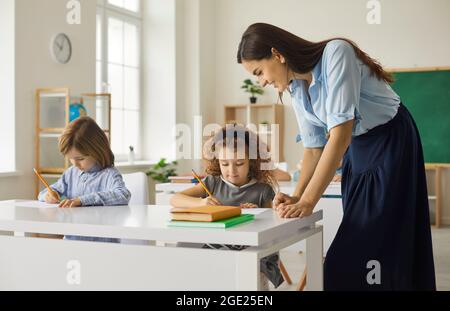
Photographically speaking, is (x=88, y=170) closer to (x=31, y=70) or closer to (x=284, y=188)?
(x=284, y=188)

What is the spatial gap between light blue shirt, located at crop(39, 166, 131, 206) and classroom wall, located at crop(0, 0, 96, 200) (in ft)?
7.90

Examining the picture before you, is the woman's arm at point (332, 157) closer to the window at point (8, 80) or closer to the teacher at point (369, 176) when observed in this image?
the teacher at point (369, 176)

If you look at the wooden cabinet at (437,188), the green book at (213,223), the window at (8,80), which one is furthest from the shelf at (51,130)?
the wooden cabinet at (437,188)

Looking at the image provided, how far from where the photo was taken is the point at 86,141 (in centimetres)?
249

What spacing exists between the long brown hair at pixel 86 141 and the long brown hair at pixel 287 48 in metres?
0.97

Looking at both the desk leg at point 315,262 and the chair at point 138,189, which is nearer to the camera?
the desk leg at point 315,262

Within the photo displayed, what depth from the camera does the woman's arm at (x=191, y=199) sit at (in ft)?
7.52

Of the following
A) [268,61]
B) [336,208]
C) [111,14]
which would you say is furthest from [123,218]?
[111,14]

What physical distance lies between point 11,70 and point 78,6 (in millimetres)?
1049

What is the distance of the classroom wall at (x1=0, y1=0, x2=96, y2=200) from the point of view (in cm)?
496

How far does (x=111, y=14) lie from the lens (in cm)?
673

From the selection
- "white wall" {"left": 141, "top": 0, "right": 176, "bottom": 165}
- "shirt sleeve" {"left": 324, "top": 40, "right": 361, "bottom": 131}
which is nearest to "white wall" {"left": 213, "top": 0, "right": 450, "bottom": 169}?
"white wall" {"left": 141, "top": 0, "right": 176, "bottom": 165}

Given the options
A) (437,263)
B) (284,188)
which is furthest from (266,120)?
(284,188)

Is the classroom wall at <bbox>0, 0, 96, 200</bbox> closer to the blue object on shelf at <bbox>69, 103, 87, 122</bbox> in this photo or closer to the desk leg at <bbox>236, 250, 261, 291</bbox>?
the blue object on shelf at <bbox>69, 103, 87, 122</bbox>
